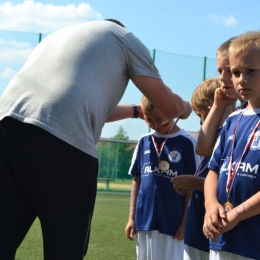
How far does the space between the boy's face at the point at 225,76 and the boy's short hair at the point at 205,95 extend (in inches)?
22.5

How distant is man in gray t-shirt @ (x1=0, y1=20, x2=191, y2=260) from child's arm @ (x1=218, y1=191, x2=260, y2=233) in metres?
0.64

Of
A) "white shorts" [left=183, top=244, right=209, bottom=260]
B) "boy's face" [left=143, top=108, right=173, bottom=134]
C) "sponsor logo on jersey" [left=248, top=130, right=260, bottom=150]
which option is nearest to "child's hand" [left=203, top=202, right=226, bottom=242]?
"sponsor logo on jersey" [left=248, top=130, right=260, bottom=150]

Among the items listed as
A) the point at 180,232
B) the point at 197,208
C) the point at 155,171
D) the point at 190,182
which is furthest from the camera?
the point at 155,171

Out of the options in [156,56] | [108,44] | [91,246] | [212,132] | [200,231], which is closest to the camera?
[108,44]

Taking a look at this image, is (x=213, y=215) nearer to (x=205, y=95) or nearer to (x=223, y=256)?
(x=223, y=256)

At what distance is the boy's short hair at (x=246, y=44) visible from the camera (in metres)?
2.68

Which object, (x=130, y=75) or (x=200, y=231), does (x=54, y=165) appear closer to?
(x=130, y=75)

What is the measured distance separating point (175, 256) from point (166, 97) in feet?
5.73

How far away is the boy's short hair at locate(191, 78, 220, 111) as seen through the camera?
11.9 ft

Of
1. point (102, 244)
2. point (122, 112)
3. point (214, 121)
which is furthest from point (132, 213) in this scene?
point (102, 244)

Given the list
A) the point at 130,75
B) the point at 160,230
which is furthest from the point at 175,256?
the point at 130,75

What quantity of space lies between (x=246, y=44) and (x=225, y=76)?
33cm

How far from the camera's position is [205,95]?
3.64 metres

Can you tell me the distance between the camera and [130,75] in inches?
114
